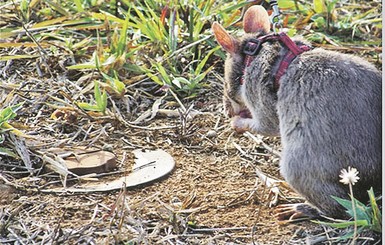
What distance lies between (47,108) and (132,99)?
594 mm

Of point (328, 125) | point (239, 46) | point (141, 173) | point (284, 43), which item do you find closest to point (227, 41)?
point (239, 46)

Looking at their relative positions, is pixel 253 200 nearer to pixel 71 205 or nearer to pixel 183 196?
pixel 183 196

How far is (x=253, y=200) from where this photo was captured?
193 inches

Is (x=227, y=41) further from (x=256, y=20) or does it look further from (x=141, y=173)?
(x=141, y=173)

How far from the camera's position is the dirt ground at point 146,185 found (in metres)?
4.47

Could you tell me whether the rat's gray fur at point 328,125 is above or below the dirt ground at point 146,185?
above

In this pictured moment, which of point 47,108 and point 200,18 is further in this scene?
point 200,18

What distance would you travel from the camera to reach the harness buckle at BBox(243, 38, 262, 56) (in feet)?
16.8

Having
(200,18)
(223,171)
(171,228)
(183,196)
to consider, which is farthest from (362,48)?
(171,228)

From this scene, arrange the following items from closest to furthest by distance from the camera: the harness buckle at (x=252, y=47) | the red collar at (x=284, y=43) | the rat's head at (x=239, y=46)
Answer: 1. the red collar at (x=284, y=43)
2. the harness buckle at (x=252, y=47)
3. the rat's head at (x=239, y=46)

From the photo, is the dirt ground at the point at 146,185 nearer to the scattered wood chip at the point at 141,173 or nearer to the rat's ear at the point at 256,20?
the scattered wood chip at the point at 141,173

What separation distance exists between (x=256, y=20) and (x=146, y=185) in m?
1.23

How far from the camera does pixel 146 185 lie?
505 cm

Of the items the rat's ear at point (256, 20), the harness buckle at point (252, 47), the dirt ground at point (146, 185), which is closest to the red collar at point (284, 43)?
the harness buckle at point (252, 47)
